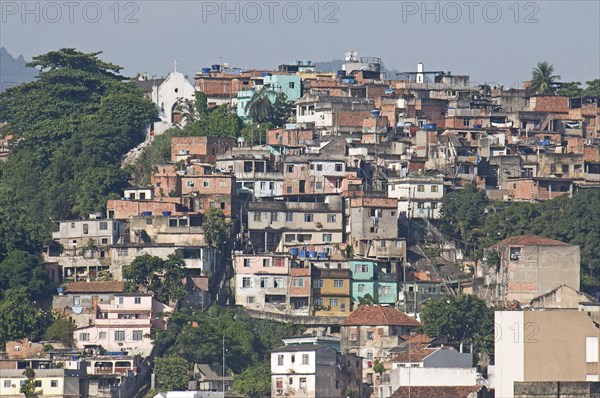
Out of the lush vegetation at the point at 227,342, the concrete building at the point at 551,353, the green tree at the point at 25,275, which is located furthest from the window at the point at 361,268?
the green tree at the point at 25,275

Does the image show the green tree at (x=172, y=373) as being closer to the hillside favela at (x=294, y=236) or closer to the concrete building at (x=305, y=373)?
the hillside favela at (x=294, y=236)

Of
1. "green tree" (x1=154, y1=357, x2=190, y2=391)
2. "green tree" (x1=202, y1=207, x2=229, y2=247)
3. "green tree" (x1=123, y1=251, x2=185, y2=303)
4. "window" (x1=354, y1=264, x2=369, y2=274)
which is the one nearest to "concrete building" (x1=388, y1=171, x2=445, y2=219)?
"window" (x1=354, y1=264, x2=369, y2=274)

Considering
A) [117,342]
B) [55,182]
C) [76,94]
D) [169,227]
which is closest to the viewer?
[117,342]

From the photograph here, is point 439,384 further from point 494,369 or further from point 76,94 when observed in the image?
point 76,94

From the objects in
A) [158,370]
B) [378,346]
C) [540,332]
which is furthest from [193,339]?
[540,332]

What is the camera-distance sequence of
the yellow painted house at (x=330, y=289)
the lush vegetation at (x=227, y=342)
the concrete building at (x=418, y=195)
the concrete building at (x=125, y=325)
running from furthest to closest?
the concrete building at (x=418, y=195)
the yellow painted house at (x=330, y=289)
the concrete building at (x=125, y=325)
the lush vegetation at (x=227, y=342)

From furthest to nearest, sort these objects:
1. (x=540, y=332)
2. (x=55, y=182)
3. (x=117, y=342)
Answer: (x=55, y=182), (x=117, y=342), (x=540, y=332)
